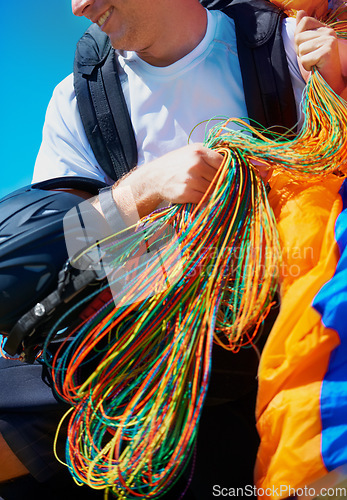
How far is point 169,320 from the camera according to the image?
0.71 meters

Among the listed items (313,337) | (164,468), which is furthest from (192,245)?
(164,468)

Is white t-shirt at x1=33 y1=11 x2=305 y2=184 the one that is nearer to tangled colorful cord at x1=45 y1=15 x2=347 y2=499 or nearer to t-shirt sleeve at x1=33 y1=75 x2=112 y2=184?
t-shirt sleeve at x1=33 y1=75 x2=112 y2=184

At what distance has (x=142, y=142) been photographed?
42.4 inches

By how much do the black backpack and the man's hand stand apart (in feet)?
0.31

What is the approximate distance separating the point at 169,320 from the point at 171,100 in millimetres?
540

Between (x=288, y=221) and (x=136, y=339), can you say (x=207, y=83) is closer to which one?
(x=288, y=221)

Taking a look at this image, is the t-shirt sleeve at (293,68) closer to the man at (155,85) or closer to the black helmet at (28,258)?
the man at (155,85)

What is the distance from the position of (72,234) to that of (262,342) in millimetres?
348

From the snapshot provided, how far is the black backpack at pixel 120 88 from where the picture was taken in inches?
38.2

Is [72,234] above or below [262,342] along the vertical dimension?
above

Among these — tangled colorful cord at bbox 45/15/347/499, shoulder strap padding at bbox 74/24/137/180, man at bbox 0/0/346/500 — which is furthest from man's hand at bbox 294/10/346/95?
shoulder strap padding at bbox 74/24/137/180

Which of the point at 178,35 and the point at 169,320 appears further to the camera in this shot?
the point at 178,35

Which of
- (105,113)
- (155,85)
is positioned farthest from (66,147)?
(155,85)

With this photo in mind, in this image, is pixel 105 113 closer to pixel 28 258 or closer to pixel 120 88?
pixel 120 88
